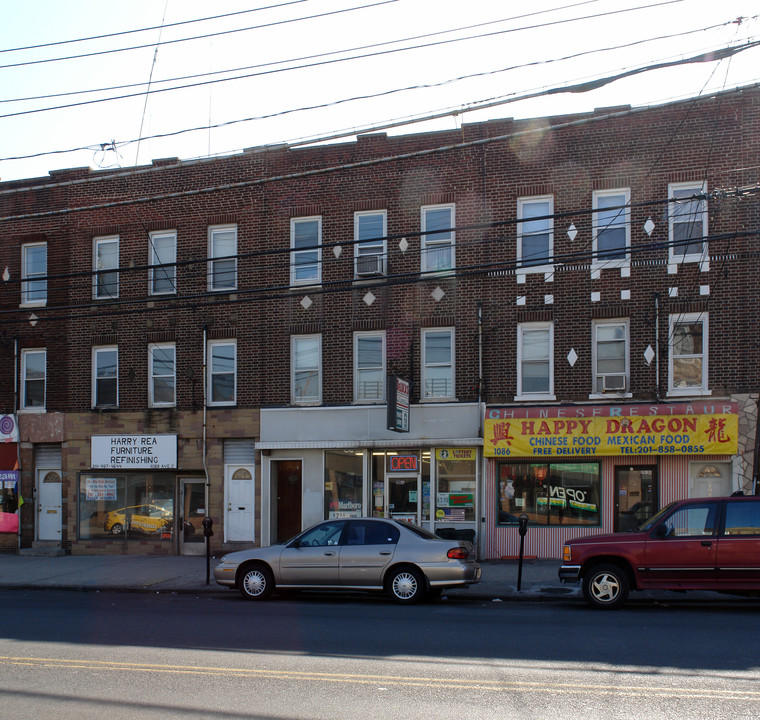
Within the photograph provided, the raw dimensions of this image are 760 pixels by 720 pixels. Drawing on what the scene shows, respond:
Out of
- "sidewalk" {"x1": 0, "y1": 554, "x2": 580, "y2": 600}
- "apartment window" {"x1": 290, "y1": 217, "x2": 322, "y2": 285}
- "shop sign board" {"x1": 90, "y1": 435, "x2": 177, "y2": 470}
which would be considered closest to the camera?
"sidewalk" {"x1": 0, "y1": 554, "x2": 580, "y2": 600}

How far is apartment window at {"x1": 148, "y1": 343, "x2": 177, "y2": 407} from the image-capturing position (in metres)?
23.3

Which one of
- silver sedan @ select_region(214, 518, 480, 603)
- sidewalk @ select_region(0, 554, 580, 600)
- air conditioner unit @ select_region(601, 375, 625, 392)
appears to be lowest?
sidewalk @ select_region(0, 554, 580, 600)

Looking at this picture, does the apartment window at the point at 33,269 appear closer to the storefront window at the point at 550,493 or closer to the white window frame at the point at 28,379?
the white window frame at the point at 28,379

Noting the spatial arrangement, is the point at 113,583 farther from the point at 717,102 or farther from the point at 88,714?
the point at 717,102

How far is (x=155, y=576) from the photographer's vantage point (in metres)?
18.7

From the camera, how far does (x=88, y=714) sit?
24.0ft

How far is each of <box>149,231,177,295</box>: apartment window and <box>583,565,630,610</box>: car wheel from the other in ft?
46.8

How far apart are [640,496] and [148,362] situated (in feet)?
42.7

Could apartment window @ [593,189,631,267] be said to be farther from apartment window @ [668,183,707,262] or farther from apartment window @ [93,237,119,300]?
apartment window @ [93,237,119,300]

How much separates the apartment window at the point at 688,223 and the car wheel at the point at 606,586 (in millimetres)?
8730

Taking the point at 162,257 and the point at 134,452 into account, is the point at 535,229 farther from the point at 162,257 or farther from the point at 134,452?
the point at 134,452

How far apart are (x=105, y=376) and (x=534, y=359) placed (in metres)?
11.7

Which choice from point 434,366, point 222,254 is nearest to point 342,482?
point 434,366

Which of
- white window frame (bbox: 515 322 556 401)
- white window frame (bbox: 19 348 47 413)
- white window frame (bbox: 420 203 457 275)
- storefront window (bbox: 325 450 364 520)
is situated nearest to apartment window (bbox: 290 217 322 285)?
white window frame (bbox: 420 203 457 275)
